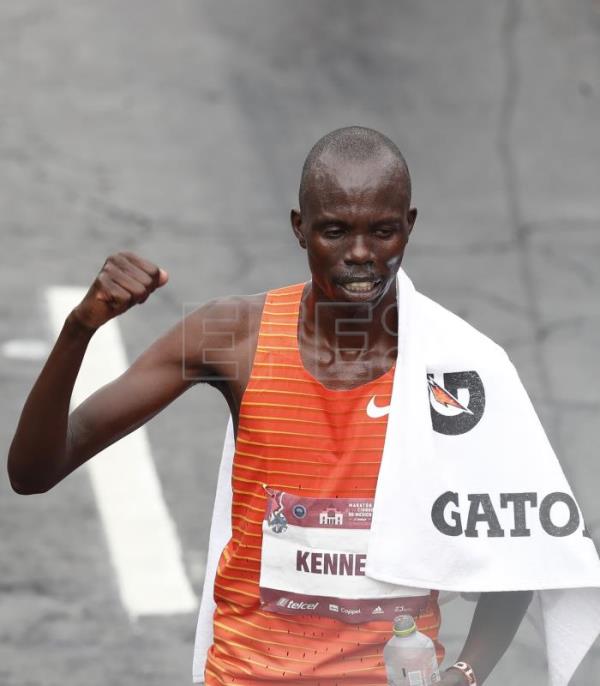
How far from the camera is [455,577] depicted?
2.79 meters

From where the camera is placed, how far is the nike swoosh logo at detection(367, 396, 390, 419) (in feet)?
9.16

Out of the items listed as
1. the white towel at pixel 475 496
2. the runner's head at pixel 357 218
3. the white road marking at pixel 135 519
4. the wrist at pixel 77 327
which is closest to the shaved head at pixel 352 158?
the runner's head at pixel 357 218

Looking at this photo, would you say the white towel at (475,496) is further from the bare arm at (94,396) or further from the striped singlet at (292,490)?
the bare arm at (94,396)

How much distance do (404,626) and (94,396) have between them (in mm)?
809

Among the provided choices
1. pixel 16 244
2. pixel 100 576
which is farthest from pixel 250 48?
pixel 100 576

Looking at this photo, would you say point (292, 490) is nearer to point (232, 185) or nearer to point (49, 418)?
point (49, 418)

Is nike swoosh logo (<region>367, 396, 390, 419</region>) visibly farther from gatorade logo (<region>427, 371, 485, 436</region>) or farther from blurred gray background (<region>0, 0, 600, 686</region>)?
blurred gray background (<region>0, 0, 600, 686</region>)

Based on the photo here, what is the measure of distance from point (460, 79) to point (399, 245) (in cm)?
648

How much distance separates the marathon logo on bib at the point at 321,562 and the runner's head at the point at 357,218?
0.43m

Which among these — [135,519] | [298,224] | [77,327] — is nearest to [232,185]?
[135,519]

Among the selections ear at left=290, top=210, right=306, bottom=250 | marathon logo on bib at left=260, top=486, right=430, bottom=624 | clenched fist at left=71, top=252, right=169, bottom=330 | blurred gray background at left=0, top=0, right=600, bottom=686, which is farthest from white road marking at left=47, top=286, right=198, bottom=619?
clenched fist at left=71, top=252, right=169, bottom=330

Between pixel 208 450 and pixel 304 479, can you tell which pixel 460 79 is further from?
pixel 304 479

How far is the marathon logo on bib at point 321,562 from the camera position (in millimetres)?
2721

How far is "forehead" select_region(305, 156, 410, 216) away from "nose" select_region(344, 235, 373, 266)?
62 millimetres
